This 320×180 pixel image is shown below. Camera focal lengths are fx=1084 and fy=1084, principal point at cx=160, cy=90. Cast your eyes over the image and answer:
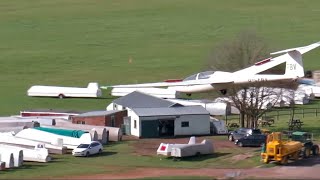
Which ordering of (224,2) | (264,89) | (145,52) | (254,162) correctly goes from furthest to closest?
(224,2), (145,52), (264,89), (254,162)

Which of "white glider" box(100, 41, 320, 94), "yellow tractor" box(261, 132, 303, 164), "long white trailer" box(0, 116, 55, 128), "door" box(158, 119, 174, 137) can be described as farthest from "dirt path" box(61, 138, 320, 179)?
"long white trailer" box(0, 116, 55, 128)

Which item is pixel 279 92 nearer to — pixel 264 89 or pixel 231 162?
pixel 264 89

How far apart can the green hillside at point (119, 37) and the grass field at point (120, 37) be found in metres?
0.09

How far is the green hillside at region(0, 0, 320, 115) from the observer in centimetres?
10131

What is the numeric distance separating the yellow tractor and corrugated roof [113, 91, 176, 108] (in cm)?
1612

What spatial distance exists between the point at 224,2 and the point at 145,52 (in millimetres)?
34917

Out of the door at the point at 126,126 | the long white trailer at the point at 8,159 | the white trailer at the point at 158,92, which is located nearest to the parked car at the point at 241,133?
the door at the point at 126,126

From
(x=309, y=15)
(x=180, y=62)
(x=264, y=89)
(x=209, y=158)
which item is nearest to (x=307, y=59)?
(x=180, y=62)

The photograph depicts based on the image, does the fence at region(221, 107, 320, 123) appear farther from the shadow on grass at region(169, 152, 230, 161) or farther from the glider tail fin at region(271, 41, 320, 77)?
the shadow on grass at region(169, 152, 230, 161)

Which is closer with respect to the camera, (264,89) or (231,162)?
(231,162)

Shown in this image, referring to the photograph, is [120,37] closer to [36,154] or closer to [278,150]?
[36,154]

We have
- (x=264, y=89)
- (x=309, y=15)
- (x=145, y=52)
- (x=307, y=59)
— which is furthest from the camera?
(x=309, y=15)

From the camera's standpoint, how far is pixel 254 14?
453ft

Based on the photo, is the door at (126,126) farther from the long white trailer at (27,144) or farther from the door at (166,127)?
the long white trailer at (27,144)
